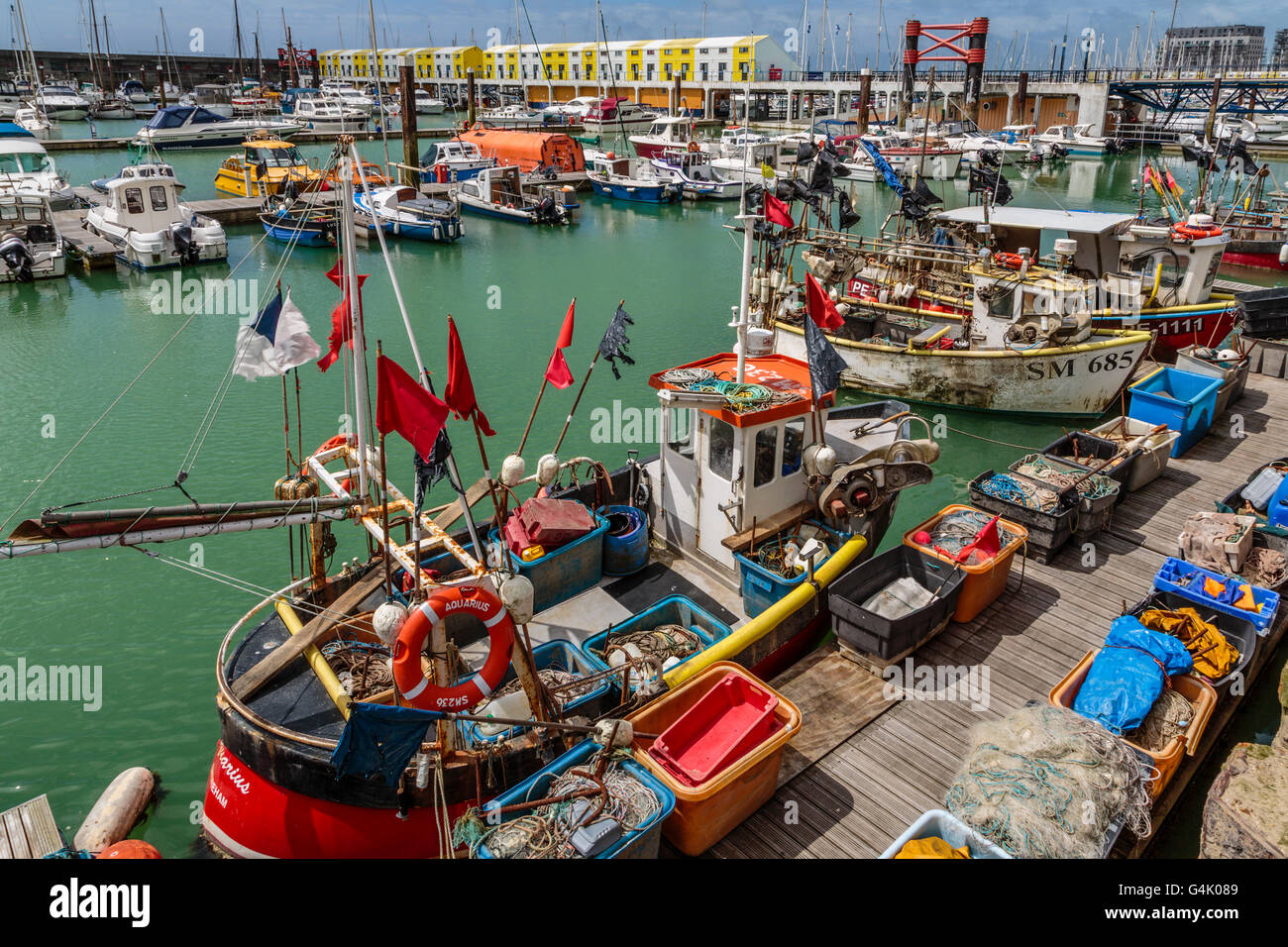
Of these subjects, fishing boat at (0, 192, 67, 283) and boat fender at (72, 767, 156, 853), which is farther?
fishing boat at (0, 192, 67, 283)

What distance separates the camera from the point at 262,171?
44500 millimetres

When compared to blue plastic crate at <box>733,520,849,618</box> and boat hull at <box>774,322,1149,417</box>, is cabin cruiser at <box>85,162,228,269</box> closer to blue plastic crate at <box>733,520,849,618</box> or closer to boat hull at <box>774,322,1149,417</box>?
boat hull at <box>774,322,1149,417</box>

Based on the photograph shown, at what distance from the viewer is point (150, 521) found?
22.4 feet

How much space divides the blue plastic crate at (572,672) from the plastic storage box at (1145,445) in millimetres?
9715

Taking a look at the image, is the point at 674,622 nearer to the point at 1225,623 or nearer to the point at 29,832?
the point at 1225,623

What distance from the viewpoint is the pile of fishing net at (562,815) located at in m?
6.27

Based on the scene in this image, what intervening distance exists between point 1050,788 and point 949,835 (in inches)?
37.3

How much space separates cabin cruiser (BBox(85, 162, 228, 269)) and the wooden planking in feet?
93.8

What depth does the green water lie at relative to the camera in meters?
10.4

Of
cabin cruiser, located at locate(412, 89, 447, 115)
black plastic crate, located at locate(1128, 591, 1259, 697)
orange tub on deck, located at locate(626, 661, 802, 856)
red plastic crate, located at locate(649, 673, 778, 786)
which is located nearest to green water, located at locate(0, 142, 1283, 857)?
orange tub on deck, located at locate(626, 661, 802, 856)

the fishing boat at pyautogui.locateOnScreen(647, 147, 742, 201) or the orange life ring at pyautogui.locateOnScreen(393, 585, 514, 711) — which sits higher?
the fishing boat at pyautogui.locateOnScreen(647, 147, 742, 201)

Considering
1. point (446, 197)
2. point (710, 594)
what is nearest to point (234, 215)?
point (446, 197)

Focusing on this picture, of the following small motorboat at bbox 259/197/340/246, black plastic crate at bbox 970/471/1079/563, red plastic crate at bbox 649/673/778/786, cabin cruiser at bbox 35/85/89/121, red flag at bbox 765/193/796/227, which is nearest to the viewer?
red plastic crate at bbox 649/673/778/786

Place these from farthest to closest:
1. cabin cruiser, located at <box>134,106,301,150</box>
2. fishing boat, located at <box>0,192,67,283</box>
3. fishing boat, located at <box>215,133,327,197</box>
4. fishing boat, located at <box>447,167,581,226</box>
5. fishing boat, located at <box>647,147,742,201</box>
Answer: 1. cabin cruiser, located at <box>134,106,301,150</box>
2. fishing boat, located at <box>647,147,742,201</box>
3. fishing boat, located at <box>215,133,327,197</box>
4. fishing boat, located at <box>447,167,581,226</box>
5. fishing boat, located at <box>0,192,67,283</box>
